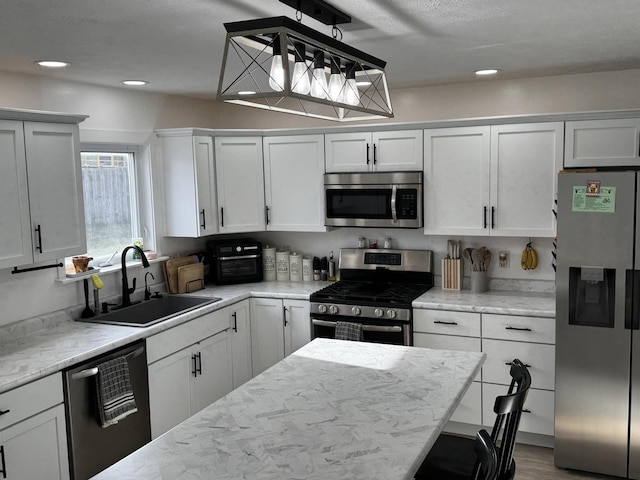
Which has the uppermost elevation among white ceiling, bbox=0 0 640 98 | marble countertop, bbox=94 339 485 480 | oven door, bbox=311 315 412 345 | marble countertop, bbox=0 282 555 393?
white ceiling, bbox=0 0 640 98

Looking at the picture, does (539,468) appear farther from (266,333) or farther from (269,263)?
(269,263)

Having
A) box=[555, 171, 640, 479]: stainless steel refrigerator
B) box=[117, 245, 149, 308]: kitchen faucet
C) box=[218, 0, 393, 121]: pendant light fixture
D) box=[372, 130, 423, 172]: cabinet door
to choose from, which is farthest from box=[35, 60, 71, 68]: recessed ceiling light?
box=[555, 171, 640, 479]: stainless steel refrigerator

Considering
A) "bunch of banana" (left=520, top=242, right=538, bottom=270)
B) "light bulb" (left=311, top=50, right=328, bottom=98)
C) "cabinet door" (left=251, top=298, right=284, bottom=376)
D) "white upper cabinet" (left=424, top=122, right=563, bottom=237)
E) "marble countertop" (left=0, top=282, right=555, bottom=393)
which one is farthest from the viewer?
"cabinet door" (left=251, top=298, right=284, bottom=376)

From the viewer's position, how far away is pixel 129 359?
11.2 feet

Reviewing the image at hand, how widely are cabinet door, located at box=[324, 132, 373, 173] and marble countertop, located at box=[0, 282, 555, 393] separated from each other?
0.98 m

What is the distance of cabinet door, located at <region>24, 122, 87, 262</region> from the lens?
321cm

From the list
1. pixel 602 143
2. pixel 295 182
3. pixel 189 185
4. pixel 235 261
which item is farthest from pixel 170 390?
pixel 602 143

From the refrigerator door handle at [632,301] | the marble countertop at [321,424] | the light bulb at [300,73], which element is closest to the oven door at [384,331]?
the marble countertop at [321,424]

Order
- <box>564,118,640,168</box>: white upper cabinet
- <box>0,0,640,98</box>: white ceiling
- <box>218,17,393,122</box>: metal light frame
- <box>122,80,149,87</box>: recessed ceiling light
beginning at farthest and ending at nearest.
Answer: <box>122,80,149,87</box>: recessed ceiling light
<box>564,118,640,168</box>: white upper cabinet
<box>0,0,640,98</box>: white ceiling
<box>218,17,393,122</box>: metal light frame

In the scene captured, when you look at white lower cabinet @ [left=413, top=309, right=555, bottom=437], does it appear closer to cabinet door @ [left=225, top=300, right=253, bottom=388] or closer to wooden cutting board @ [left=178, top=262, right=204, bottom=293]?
cabinet door @ [left=225, top=300, right=253, bottom=388]

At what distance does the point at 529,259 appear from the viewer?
435 centimetres

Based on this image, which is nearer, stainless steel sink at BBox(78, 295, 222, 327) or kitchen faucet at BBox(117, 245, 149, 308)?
stainless steel sink at BBox(78, 295, 222, 327)

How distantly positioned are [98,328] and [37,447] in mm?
899

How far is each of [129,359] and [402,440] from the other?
197 centimetres
